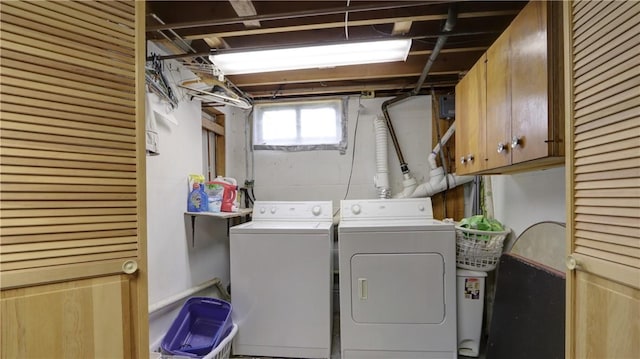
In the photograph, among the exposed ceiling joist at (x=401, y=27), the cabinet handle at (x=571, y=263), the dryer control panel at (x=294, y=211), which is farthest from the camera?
the dryer control panel at (x=294, y=211)

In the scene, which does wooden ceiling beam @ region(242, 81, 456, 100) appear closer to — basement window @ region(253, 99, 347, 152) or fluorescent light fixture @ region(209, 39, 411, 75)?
basement window @ region(253, 99, 347, 152)

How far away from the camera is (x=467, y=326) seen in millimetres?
1989

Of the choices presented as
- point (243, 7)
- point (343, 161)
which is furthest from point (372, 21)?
point (343, 161)

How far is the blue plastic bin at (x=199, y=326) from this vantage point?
1.81 metres

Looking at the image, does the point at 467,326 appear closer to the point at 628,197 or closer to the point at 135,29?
the point at 628,197

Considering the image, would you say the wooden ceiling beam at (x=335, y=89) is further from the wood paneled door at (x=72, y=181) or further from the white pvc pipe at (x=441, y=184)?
the wood paneled door at (x=72, y=181)

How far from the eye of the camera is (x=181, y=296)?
1.94 metres

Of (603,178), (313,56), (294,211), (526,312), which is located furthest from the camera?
(294,211)

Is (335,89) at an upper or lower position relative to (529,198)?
upper

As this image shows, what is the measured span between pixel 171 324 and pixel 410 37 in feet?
7.80

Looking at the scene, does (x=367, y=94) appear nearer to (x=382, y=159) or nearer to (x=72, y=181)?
(x=382, y=159)

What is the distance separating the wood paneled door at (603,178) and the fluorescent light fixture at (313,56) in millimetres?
1110

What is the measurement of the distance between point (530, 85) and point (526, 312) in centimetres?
125

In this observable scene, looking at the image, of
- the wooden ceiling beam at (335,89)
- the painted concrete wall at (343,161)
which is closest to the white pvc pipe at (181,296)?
the painted concrete wall at (343,161)
